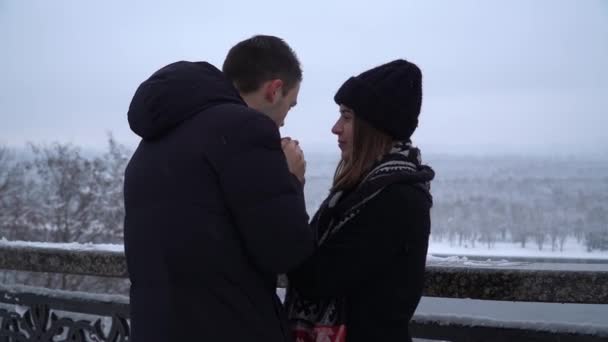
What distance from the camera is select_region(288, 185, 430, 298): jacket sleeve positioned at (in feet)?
5.65

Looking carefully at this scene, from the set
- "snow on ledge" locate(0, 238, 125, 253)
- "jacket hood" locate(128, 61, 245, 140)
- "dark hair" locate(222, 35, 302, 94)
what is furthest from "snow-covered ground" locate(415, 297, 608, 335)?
"snow on ledge" locate(0, 238, 125, 253)

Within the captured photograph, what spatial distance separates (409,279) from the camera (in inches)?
70.3

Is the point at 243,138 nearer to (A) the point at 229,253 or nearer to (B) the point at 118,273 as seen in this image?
(A) the point at 229,253

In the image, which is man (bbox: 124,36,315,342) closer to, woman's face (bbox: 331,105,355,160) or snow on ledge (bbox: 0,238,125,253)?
woman's face (bbox: 331,105,355,160)

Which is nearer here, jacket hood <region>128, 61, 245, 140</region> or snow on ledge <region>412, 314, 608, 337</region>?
jacket hood <region>128, 61, 245, 140</region>

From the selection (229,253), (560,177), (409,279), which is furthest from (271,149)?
(560,177)

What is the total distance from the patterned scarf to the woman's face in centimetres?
16

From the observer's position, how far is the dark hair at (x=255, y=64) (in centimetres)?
186

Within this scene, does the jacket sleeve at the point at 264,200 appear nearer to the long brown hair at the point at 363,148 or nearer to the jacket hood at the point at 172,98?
the jacket hood at the point at 172,98

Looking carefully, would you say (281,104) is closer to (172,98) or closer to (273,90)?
(273,90)

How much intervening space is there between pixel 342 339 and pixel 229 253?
21.9 inches

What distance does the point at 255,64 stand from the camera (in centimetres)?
186

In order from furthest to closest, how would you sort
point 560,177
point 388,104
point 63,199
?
point 63,199 < point 560,177 < point 388,104

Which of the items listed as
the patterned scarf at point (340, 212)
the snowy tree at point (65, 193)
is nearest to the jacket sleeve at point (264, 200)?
the patterned scarf at point (340, 212)
